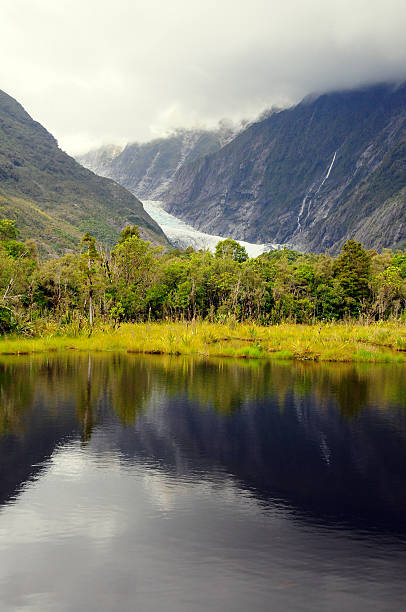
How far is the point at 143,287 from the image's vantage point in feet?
170

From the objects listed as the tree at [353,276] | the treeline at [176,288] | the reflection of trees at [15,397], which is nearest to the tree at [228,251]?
the treeline at [176,288]

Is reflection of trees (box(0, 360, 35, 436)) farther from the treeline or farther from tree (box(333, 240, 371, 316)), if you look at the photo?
tree (box(333, 240, 371, 316))

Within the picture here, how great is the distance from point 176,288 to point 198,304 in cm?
297

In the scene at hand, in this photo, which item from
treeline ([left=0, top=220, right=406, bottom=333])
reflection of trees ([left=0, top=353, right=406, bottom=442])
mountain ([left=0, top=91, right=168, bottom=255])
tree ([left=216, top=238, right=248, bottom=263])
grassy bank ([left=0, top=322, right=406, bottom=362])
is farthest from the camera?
mountain ([left=0, top=91, right=168, bottom=255])

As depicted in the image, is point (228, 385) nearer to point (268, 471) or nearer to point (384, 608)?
point (268, 471)

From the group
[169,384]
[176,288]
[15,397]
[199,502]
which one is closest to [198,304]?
[176,288]

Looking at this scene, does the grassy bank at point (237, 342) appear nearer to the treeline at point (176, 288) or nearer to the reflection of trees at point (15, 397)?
the treeline at point (176, 288)

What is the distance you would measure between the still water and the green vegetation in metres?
16.0

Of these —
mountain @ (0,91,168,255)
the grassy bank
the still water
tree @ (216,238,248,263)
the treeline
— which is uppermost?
mountain @ (0,91,168,255)

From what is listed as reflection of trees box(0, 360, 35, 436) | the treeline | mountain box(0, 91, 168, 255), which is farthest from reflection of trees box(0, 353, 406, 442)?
mountain box(0, 91, 168, 255)

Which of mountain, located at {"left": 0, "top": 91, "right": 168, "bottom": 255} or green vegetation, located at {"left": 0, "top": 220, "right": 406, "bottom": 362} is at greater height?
mountain, located at {"left": 0, "top": 91, "right": 168, "bottom": 255}

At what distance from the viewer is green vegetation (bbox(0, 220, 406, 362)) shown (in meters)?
37.2

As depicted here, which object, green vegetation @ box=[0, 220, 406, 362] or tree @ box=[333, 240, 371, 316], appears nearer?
green vegetation @ box=[0, 220, 406, 362]

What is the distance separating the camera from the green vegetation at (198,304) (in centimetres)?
3716
